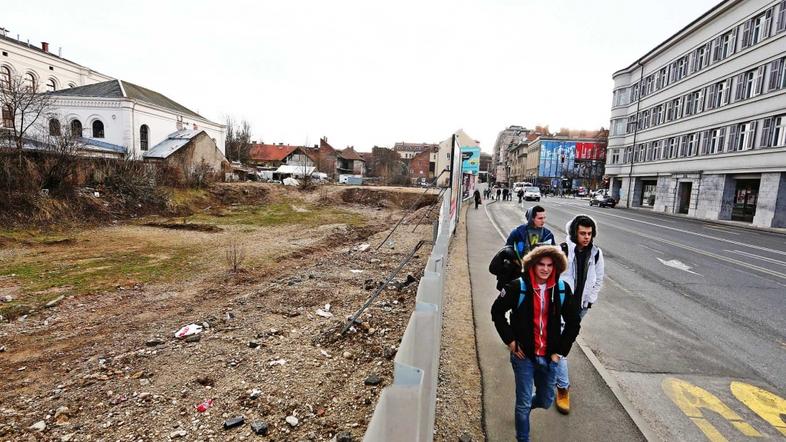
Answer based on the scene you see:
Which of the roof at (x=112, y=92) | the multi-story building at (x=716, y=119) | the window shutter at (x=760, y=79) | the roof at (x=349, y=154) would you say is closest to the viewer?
the multi-story building at (x=716, y=119)

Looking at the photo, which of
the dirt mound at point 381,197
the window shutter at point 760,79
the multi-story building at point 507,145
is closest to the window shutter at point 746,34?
the window shutter at point 760,79

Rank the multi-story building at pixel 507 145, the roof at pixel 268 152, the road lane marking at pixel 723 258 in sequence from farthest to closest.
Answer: the multi-story building at pixel 507 145 < the roof at pixel 268 152 < the road lane marking at pixel 723 258

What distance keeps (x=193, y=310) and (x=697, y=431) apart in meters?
7.58

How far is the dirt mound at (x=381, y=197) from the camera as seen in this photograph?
115 feet

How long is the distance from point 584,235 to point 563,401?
1.66 metres

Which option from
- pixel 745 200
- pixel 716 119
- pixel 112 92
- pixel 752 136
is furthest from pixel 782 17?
pixel 112 92

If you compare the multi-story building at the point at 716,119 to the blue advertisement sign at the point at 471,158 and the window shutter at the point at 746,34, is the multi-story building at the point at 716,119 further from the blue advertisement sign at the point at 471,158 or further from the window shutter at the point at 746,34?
the blue advertisement sign at the point at 471,158

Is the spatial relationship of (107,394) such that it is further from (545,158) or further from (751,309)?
(545,158)

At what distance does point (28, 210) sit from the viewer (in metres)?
16.1

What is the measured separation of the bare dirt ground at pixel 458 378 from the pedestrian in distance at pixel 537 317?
669 mm

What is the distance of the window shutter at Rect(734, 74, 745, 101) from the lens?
2747cm

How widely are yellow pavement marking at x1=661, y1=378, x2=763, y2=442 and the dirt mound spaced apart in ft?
99.2

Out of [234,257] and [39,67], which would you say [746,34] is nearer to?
[234,257]

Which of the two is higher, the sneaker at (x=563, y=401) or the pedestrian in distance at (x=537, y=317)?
the pedestrian in distance at (x=537, y=317)
